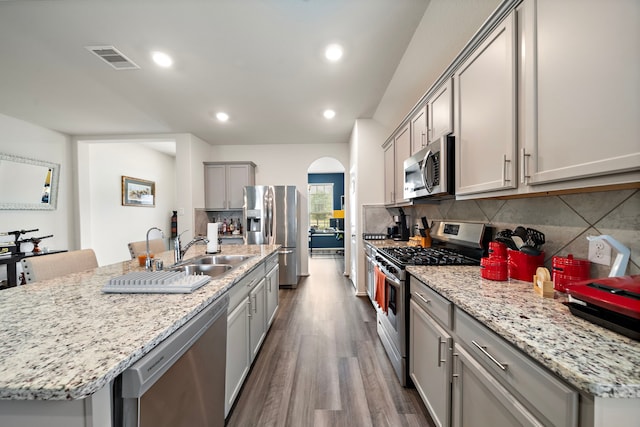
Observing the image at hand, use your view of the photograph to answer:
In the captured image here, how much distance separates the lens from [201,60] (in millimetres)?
2385

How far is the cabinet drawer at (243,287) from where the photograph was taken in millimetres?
1544

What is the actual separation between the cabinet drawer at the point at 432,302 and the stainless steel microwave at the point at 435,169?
2.35 ft

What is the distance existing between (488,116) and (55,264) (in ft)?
9.45

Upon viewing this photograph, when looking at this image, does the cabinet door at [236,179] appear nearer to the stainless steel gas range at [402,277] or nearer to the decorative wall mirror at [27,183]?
the decorative wall mirror at [27,183]

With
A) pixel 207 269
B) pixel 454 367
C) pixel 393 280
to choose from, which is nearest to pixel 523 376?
pixel 454 367

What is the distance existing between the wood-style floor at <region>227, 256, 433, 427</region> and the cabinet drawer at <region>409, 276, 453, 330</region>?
2.36ft

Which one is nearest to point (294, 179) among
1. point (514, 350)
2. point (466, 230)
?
point (466, 230)

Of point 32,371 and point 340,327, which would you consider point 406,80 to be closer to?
point 340,327

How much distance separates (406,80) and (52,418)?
10.5 feet

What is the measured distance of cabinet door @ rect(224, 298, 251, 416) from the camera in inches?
58.6

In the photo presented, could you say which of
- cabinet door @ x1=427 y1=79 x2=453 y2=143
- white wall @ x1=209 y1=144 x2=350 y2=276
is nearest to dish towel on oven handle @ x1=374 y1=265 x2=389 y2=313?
cabinet door @ x1=427 y1=79 x2=453 y2=143

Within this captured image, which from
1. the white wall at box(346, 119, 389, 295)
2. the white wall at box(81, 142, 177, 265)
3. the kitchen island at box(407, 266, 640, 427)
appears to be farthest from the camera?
the white wall at box(81, 142, 177, 265)

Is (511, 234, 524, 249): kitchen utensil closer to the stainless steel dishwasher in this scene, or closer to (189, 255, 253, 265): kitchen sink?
the stainless steel dishwasher

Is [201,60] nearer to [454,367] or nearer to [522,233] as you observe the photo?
[522,233]
